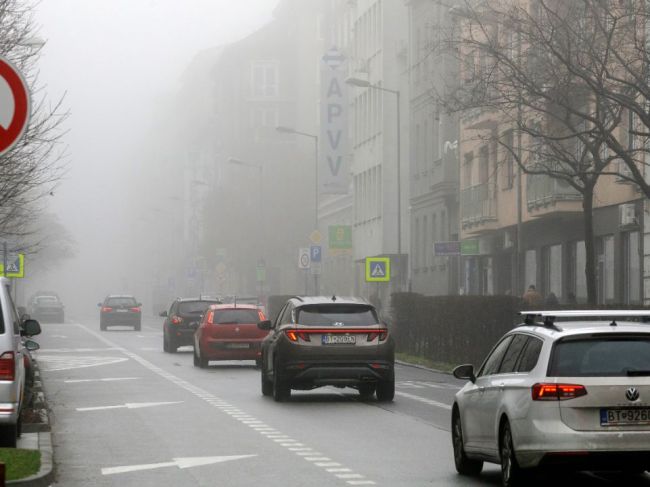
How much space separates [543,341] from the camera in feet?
43.3

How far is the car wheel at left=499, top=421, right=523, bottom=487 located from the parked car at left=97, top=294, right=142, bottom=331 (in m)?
62.4

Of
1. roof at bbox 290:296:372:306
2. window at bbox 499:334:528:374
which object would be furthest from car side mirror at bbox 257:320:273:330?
window at bbox 499:334:528:374

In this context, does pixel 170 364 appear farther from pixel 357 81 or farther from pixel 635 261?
pixel 357 81

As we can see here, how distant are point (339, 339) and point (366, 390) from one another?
1912 millimetres

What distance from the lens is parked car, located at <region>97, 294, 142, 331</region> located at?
7550 cm

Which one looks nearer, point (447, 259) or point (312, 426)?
point (312, 426)

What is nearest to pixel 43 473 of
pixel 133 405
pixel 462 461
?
pixel 462 461

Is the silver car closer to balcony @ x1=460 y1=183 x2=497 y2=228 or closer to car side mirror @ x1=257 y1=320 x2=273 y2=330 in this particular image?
car side mirror @ x1=257 y1=320 x2=273 y2=330

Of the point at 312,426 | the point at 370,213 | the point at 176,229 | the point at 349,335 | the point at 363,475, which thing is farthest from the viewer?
the point at 176,229

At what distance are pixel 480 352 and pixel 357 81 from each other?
3479cm

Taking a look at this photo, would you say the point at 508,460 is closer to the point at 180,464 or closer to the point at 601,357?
the point at 601,357

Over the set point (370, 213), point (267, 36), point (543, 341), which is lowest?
point (543, 341)

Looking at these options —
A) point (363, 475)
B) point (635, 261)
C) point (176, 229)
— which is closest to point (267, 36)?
point (176, 229)

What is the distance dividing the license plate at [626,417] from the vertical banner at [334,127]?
242 ft
